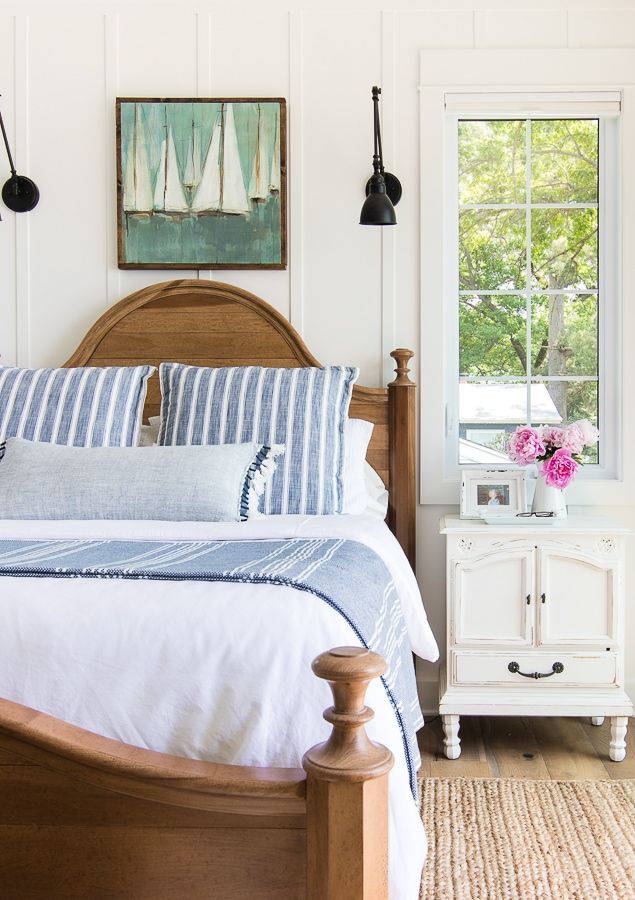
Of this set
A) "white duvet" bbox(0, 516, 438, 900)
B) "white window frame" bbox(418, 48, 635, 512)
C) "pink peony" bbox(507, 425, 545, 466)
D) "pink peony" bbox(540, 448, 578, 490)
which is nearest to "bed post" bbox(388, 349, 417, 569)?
"white window frame" bbox(418, 48, 635, 512)

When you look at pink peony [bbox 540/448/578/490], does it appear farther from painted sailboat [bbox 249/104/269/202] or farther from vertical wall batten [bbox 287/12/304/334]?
painted sailboat [bbox 249/104/269/202]

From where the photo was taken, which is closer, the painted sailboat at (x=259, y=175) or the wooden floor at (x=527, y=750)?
the wooden floor at (x=527, y=750)

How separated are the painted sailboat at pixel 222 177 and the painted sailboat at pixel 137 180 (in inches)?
6.6

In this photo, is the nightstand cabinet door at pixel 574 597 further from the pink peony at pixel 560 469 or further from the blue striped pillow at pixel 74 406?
the blue striped pillow at pixel 74 406

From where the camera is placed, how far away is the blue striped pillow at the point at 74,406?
2744 mm

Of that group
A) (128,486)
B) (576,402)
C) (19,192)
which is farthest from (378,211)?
(19,192)

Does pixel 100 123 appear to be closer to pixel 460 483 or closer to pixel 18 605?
pixel 460 483

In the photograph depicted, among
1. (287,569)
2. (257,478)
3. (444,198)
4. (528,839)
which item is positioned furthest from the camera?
(444,198)

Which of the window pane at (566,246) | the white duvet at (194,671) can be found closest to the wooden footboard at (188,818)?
the white duvet at (194,671)

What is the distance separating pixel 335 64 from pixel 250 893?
8.99 ft

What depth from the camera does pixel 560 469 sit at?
9.20 feet

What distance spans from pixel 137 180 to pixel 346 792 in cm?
258

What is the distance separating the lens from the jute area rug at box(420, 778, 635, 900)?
1.94 metres

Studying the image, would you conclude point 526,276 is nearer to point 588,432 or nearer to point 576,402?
point 576,402
